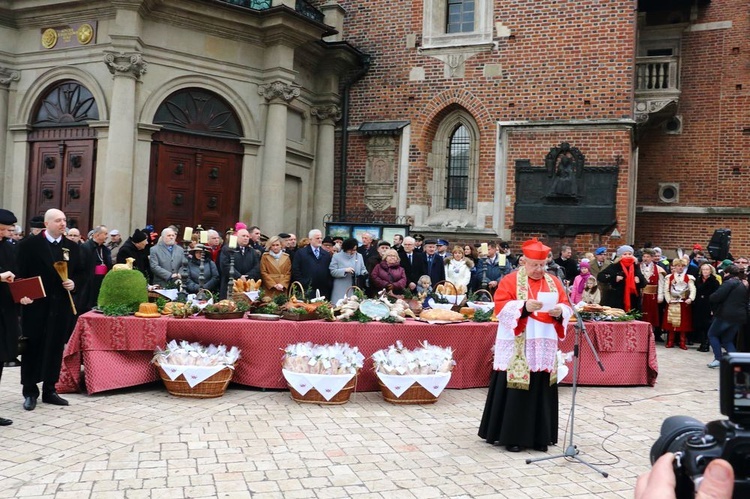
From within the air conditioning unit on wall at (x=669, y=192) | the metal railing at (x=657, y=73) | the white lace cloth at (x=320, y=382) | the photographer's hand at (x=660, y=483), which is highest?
the metal railing at (x=657, y=73)

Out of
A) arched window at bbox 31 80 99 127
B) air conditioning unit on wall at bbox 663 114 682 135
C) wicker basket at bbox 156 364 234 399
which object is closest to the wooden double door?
arched window at bbox 31 80 99 127

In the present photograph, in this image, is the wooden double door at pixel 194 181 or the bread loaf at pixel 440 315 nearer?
the bread loaf at pixel 440 315

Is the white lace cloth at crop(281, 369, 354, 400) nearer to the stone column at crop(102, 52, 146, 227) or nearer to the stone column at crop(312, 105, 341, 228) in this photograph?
the stone column at crop(102, 52, 146, 227)

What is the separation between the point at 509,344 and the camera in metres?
6.11

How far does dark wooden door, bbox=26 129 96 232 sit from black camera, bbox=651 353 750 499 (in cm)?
1457

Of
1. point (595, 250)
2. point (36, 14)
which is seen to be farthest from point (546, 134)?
point (36, 14)

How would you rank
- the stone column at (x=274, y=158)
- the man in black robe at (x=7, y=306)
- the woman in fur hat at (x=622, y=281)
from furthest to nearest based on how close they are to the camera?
the stone column at (x=274, y=158) < the woman in fur hat at (x=622, y=281) < the man in black robe at (x=7, y=306)

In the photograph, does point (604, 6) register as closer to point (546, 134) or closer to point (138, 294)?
point (546, 134)

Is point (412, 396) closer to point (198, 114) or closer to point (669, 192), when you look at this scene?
point (198, 114)

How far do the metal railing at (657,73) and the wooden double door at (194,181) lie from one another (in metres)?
11.3

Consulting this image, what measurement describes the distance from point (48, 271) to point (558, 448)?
545cm

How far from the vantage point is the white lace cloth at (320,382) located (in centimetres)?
718

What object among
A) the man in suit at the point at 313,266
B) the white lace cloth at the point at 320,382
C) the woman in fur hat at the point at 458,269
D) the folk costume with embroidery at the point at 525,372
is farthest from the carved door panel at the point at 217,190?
the folk costume with embroidery at the point at 525,372

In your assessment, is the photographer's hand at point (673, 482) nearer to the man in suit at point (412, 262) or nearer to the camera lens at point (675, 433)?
the camera lens at point (675, 433)
